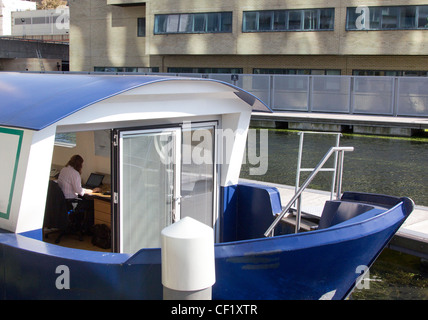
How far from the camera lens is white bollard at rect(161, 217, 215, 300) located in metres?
4.21

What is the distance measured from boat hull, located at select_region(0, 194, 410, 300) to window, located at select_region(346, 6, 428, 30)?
30.0m

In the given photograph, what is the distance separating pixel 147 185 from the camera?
21.9 feet

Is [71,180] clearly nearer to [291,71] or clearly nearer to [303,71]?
[303,71]

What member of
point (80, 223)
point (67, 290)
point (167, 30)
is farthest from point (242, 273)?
point (167, 30)

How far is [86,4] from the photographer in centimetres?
4747

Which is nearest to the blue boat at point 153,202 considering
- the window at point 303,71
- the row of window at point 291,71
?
the row of window at point 291,71

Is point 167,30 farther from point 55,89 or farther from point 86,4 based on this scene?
point 55,89

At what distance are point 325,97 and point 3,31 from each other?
73.0 metres

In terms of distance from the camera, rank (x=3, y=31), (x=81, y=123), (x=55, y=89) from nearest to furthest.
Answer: (x=81, y=123) → (x=55, y=89) → (x=3, y=31)

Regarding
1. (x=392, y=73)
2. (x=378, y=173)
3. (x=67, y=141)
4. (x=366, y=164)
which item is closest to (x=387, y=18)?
(x=392, y=73)

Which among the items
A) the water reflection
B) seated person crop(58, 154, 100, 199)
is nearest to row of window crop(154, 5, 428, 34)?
the water reflection

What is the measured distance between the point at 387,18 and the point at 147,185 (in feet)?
98.3

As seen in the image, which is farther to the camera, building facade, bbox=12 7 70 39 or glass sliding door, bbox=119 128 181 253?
building facade, bbox=12 7 70 39

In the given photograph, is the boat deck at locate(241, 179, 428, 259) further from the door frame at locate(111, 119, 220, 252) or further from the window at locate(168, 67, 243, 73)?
the window at locate(168, 67, 243, 73)
